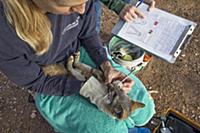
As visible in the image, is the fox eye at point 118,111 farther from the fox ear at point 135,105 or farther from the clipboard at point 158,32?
the clipboard at point 158,32

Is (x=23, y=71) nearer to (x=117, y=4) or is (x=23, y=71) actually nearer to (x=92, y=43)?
(x=92, y=43)

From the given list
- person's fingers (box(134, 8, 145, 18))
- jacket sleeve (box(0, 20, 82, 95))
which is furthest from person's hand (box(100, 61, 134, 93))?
person's fingers (box(134, 8, 145, 18))

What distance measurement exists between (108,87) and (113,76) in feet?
0.17

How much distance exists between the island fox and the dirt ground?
534mm

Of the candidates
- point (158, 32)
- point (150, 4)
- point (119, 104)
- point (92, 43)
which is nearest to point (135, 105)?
point (119, 104)

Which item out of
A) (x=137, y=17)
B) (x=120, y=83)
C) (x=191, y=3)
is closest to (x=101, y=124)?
(x=120, y=83)

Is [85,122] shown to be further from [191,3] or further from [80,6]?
[191,3]

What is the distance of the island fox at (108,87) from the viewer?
55.2 inches

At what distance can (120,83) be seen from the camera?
147 cm

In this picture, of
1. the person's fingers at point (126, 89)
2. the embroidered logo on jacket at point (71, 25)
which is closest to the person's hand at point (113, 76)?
the person's fingers at point (126, 89)

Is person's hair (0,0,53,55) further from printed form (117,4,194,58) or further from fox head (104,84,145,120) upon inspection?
printed form (117,4,194,58)

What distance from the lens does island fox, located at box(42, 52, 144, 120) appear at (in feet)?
4.60

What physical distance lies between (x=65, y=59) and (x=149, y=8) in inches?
20.4

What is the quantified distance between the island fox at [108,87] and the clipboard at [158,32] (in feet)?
0.88
